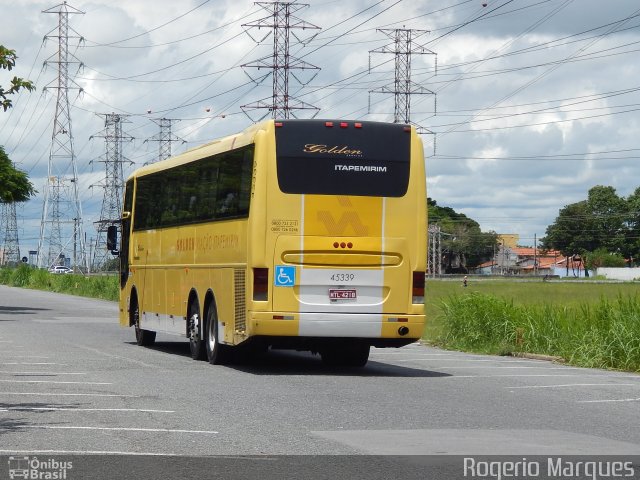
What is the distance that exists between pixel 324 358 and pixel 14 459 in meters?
12.1

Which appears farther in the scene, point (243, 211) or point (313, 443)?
point (243, 211)

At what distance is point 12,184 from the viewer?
45.6 m

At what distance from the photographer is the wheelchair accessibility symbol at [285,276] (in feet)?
61.7

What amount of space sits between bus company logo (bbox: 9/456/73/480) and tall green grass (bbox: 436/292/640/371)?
12967 mm

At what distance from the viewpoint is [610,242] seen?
171 m

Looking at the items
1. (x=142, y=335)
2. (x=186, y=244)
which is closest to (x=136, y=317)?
(x=142, y=335)

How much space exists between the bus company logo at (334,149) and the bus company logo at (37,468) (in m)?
9.90

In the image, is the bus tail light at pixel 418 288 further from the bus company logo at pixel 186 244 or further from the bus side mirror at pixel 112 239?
the bus side mirror at pixel 112 239

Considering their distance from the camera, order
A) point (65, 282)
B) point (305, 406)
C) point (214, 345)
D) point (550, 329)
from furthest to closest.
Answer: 1. point (65, 282)
2. point (550, 329)
3. point (214, 345)
4. point (305, 406)

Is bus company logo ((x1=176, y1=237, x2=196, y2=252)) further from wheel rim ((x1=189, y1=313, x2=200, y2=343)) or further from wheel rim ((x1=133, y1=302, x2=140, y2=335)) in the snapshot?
wheel rim ((x1=133, y1=302, x2=140, y2=335))

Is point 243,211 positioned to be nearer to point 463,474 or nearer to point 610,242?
point 463,474

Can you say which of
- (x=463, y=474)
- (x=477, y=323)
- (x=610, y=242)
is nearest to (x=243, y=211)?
(x=477, y=323)

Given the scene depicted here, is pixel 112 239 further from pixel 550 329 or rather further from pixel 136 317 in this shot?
pixel 550 329

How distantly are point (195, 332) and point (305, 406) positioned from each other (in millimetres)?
7849
